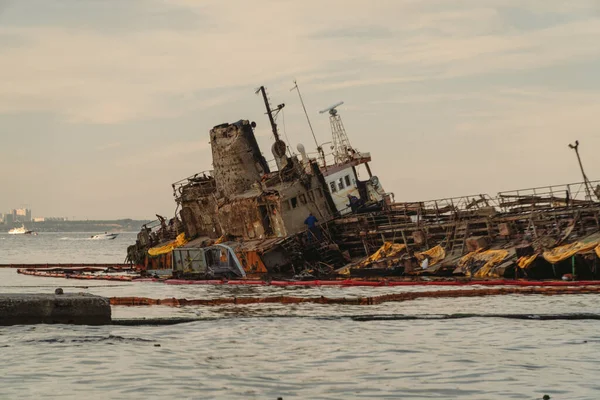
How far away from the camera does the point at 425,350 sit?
1655 centimetres

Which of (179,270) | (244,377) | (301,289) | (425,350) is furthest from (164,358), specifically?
(179,270)

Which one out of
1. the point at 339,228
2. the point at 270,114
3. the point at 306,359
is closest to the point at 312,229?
the point at 339,228

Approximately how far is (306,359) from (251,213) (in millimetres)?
29402

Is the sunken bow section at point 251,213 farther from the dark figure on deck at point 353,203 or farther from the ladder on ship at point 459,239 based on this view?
the ladder on ship at point 459,239

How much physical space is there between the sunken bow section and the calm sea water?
1926 centimetres

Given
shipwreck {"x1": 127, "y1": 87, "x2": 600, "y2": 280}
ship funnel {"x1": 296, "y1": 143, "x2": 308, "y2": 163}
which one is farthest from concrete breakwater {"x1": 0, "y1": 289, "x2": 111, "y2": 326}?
ship funnel {"x1": 296, "y1": 143, "x2": 308, "y2": 163}

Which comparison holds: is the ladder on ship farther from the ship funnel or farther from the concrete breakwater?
the concrete breakwater

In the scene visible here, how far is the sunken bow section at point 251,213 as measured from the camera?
1677 inches

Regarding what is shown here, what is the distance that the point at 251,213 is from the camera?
148 feet

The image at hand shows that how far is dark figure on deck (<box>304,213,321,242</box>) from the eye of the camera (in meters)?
43.8

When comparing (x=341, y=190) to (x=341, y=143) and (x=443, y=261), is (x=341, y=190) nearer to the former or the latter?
(x=341, y=143)

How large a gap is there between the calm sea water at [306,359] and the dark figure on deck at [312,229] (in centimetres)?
2031

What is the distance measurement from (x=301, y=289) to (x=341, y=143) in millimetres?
22344

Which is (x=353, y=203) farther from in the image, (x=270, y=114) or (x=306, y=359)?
(x=306, y=359)
